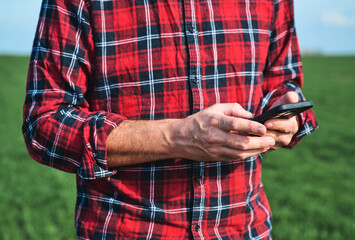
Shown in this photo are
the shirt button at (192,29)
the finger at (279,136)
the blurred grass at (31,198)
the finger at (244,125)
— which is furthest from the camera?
the blurred grass at (31,198)

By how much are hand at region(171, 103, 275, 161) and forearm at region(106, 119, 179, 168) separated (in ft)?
0.18

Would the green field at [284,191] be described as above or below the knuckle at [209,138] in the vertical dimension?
below

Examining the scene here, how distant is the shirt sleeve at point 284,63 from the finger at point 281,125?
0.31m

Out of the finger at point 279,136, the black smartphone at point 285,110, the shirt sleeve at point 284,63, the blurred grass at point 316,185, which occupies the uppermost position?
the shirt sleeve at point 284,63

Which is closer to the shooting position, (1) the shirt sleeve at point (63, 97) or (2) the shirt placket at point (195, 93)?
(1) the shirt sleeve at point (63, 97)

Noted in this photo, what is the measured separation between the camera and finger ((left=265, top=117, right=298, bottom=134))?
1558 mm

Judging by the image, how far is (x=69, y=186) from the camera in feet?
21.4

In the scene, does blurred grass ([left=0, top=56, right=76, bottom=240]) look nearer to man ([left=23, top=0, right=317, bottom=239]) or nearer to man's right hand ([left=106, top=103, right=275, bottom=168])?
man ([left=23, top=0, right=317, bottom=239])

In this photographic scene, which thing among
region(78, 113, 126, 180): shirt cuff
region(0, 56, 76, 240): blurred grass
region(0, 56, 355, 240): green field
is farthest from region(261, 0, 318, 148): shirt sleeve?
region(0, 56, 76, 240): blurred grass

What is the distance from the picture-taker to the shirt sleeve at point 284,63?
2.05 meters

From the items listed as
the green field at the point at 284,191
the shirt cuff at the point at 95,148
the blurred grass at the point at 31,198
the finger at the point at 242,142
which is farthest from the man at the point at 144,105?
the blurred grass at the point at 31,198

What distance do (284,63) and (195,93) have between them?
708 millimetres

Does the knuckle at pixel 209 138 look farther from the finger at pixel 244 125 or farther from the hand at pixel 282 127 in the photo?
the hand at pixel 282 127

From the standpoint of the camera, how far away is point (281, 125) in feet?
5.30
